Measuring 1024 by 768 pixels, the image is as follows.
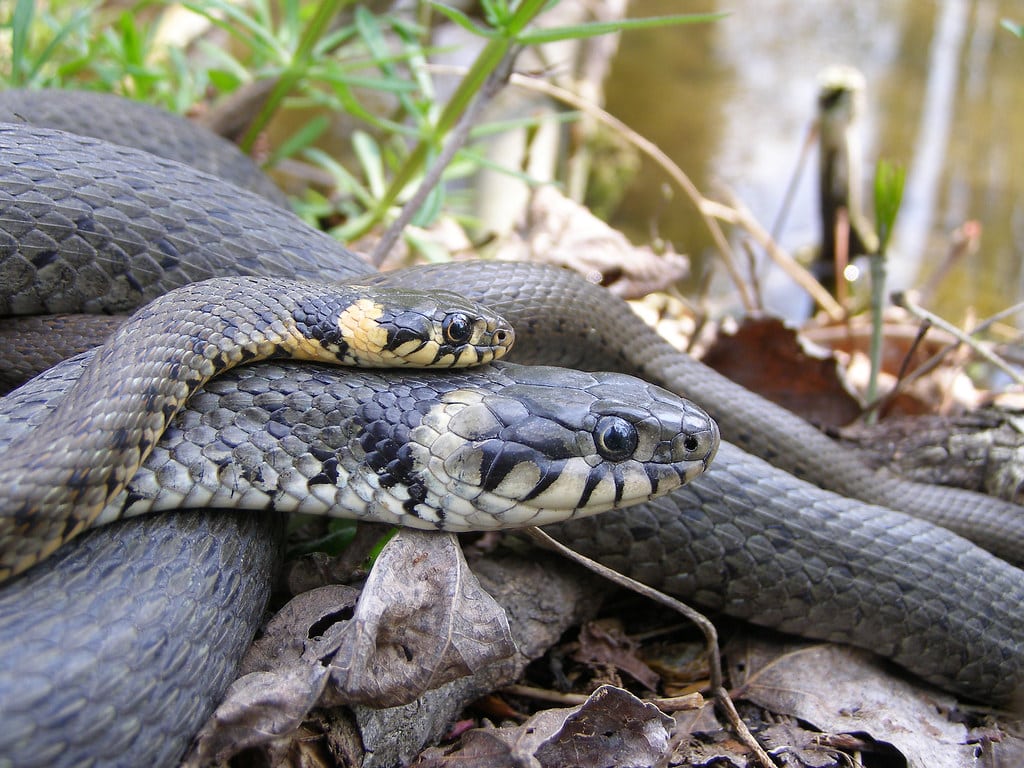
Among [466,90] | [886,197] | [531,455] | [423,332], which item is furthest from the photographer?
[466,90]

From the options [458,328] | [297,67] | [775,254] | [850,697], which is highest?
[297,67]

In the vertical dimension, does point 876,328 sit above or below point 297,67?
below

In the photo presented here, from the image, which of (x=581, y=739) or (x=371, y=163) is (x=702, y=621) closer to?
(x=581, y=739)

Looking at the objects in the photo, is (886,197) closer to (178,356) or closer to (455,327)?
(455,327)

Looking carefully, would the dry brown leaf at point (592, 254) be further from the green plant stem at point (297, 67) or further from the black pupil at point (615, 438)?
the black pupil at point (615, 438)

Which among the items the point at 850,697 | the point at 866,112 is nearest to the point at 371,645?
the point at 850,697

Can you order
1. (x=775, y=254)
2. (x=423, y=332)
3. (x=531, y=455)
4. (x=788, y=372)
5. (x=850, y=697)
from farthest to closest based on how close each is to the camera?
(x=775, y=254), (x=788, y=372), (x=850, y=697), (x=423, y=332), (x=531, y=455)

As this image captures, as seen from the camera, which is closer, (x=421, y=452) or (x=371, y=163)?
(x=421, y=452)

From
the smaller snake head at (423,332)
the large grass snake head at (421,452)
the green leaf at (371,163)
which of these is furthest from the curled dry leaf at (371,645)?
the green leaf at (371,163)
